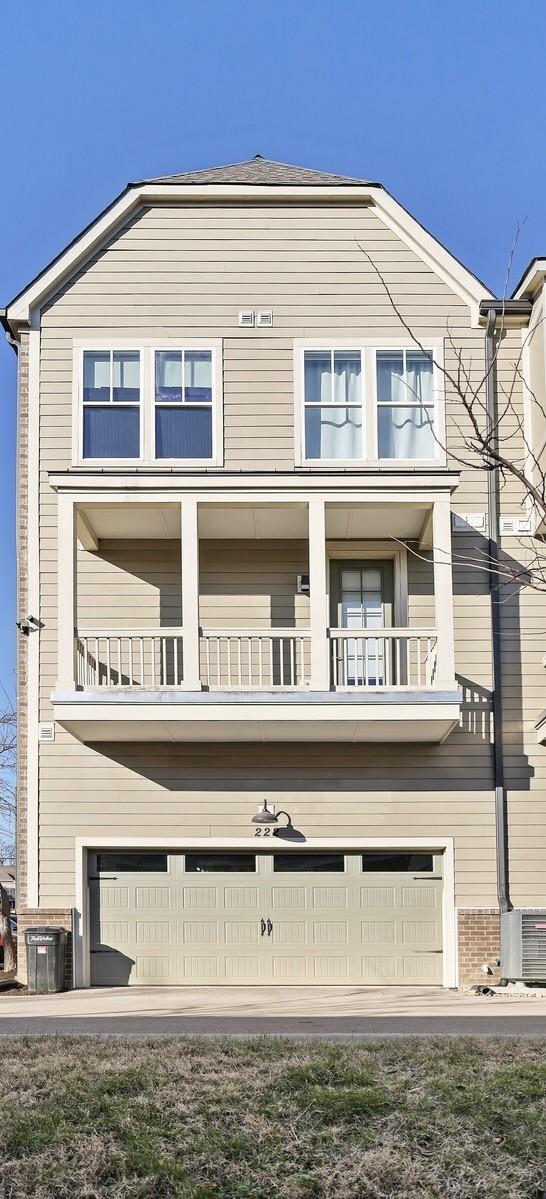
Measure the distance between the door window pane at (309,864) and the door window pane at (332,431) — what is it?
16.9 feet

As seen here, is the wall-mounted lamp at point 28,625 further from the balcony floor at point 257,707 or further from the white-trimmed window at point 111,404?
the white-trimmed window at point 111,404

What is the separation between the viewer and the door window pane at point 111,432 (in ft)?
58.2

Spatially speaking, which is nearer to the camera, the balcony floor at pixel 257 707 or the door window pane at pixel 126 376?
the balcony floor at pixel 257 707

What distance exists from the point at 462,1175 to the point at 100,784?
10496 mm

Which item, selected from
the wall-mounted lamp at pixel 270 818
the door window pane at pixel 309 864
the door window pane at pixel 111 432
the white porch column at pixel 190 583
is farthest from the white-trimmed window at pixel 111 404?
the door window pane at pixel 309 864

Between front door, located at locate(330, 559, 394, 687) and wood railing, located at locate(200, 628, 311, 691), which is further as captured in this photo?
front door, located at locate(330, 559, 394, 687)

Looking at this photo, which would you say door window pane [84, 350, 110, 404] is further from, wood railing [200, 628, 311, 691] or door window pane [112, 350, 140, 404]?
wood railing [200, 628, 311, 691]

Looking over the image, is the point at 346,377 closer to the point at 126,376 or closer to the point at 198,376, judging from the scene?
the point at 198,376

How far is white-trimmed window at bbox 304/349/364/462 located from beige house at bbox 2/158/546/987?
0.03m

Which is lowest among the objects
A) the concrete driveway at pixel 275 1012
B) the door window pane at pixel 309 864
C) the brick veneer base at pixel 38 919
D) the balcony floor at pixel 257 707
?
the concrete driveway at pixel 275 1012

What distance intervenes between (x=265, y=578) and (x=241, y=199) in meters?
5.05

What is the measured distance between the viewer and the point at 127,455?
58.1 ft

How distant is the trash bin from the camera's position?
16.7m

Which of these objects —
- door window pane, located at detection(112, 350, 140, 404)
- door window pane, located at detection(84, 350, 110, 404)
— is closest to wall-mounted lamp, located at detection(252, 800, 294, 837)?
door window pane, located at detection(112, 350, 140, 404)
